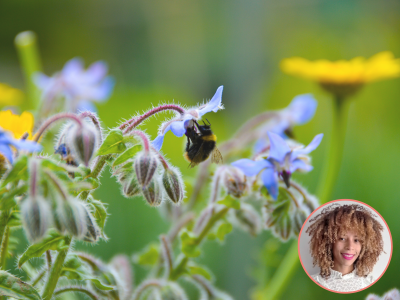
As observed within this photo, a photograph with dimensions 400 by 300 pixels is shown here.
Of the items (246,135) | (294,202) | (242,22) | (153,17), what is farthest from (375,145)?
Answer: (153,17)

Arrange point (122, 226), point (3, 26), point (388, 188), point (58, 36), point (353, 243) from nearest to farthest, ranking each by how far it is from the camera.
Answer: point (353, 243)
point (122, 226)
point (388, 188)
point (3, 26)
point (58, 36)

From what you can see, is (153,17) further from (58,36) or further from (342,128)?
A: (342,128)

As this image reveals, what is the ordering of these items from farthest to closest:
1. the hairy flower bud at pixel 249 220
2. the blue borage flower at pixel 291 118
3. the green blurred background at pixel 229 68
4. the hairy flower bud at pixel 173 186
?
the green blurred background at pixel 229 68 → the blue borage flower at pixel 291 118 → the hairy flower bud at pixel 249 220 → the hairy flower bud at pixel 173 186

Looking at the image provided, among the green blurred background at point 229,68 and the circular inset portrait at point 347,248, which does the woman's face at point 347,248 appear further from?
the green blurred background at point 229,68

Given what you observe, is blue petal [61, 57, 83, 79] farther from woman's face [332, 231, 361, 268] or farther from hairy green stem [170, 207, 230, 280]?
woman's face [332, 231, 361, 268]

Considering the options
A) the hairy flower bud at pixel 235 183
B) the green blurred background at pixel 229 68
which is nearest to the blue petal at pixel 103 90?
the green blurred background at pixel 229 68
